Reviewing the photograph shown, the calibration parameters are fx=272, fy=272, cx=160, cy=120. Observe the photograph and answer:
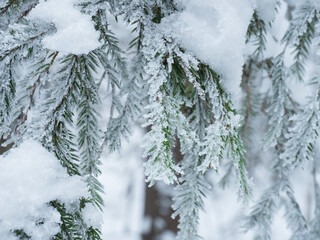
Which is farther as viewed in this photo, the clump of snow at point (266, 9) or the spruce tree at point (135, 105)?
the clump of snow at point (266, 9)

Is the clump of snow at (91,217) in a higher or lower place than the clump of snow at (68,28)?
lower

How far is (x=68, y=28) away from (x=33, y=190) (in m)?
0.34

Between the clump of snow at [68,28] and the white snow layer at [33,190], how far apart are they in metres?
0.22

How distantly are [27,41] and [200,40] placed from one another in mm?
397

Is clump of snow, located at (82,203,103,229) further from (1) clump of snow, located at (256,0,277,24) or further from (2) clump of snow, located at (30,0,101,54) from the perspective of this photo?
(1) clump of snow, located at (256,0,277,24)

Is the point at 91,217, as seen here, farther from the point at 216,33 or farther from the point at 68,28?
the point at 216,33

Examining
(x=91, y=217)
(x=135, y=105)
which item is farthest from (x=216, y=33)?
(x=91, y=217)

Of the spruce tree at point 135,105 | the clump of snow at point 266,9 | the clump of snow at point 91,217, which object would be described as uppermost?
the clump of snow at point 266,9

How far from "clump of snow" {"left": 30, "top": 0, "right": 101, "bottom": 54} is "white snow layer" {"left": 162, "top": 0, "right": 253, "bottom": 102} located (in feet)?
0.65

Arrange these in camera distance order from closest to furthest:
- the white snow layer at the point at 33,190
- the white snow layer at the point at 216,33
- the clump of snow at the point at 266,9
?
the white snow layer at the point at 33,190 < the white snow layer at the point at 216,33 < the clump of snow at the point at 266,9

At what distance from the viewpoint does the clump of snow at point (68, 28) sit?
0.57 meters

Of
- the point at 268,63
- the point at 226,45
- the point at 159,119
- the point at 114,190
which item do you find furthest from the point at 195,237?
the point at 114,190

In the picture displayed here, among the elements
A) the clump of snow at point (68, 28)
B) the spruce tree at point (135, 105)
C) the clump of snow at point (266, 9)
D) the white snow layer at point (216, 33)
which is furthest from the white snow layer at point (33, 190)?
the clump of snow at point (266, 9)

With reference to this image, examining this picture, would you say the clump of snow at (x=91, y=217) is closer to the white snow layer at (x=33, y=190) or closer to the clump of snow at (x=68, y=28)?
the white snow layer at (x=33, y=190)
